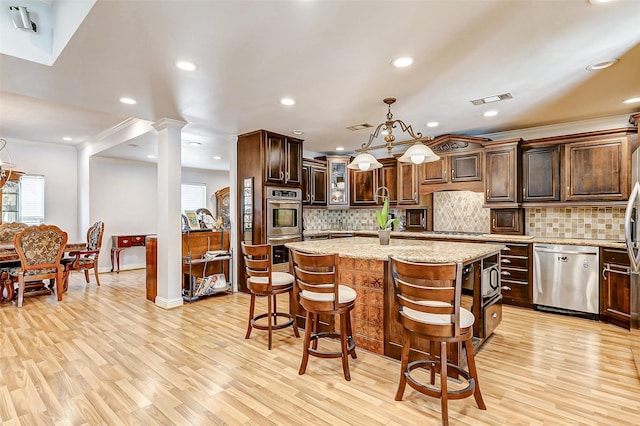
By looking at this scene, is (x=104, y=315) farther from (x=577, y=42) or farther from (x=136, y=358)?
(x=577, y=42)

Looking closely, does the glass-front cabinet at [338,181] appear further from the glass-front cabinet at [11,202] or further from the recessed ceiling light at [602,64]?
the glass-front cabinet at [11,202]

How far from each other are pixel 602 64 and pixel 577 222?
Result: 2477 mm

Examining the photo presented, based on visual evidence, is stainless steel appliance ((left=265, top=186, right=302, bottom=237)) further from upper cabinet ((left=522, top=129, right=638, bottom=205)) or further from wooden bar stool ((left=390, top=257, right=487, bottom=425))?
upper cabinet ((left=522, top=129, right=638, bottom=205))

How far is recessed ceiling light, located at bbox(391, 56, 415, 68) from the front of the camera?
260 cm

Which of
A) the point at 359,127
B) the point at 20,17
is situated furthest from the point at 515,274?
the point at 20,17

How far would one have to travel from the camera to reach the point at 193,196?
910 centimetres

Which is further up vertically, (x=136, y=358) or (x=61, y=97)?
(x=61, y=97)

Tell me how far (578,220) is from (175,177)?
554cm

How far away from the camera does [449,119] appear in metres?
4.39

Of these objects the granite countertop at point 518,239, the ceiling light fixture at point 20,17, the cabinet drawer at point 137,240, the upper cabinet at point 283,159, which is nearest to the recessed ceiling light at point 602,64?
the granite countertop at point 518,239

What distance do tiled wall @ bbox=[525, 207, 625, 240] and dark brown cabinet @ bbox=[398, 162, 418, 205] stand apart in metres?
1.69

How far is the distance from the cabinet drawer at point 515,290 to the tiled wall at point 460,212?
40.6 inches

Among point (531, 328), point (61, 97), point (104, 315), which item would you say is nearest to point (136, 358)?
point (104, 315)

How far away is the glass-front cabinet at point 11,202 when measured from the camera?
6.07 meters
